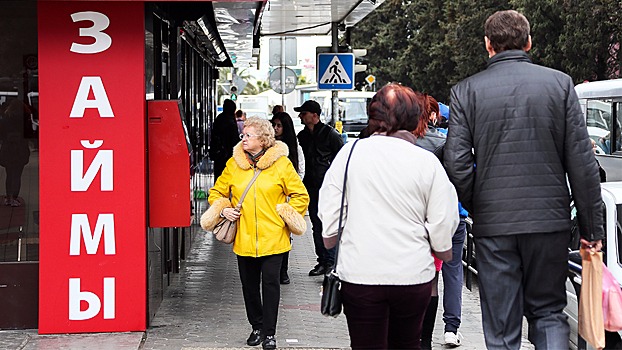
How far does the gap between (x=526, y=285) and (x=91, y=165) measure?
3.68 m

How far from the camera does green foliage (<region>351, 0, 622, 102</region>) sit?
33.9 metres

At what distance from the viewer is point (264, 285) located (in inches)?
300

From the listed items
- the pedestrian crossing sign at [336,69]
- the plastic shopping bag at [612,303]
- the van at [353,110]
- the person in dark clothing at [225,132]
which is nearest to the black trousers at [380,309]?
the plastic shopping bag at [612,303]

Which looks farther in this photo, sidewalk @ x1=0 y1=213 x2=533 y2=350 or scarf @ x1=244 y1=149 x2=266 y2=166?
sidewalk @ x1=0 y1=213 x2=533 y2=350

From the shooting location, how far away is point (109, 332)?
791 cm

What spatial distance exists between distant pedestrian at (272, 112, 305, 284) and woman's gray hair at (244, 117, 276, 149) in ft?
8.81

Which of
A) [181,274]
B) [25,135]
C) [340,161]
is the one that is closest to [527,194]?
[340,161]

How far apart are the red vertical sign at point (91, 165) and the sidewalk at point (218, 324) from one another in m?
0.26

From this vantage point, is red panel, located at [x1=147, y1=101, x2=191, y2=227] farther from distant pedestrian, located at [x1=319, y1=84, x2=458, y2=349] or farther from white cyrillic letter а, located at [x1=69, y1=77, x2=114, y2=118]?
distant pedestrian, located at [x1=319, y1=84, x2=458, y2=349]

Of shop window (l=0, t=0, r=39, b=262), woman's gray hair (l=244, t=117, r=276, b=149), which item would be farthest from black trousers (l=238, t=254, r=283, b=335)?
shop window (l=0, t=0, r=39, b=262)

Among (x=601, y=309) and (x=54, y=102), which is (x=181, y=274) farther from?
(x=601, y=309)

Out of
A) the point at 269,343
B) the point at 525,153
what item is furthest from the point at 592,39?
the point at 525,153

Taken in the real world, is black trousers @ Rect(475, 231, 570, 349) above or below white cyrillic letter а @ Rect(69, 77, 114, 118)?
below

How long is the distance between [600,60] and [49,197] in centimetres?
3000
